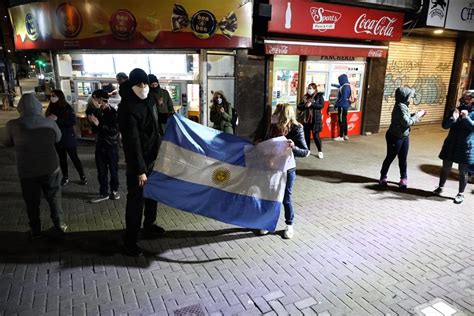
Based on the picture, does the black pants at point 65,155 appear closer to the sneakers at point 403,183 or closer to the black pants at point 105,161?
the black pants at point 105,161

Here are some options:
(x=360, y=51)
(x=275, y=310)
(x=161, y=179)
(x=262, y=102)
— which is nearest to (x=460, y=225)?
(x=275, y=310)

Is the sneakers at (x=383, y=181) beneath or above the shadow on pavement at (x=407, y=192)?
above

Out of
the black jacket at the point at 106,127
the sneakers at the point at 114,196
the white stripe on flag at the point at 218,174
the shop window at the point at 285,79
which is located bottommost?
the sneakers at the point at 114,196

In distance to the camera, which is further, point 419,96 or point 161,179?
point 419,96

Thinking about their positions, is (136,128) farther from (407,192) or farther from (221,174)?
(407,192)

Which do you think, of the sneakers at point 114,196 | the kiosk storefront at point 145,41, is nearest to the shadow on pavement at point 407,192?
the kiosk storefront at point 145,41

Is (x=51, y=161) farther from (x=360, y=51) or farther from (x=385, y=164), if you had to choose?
(x=360, y=51)

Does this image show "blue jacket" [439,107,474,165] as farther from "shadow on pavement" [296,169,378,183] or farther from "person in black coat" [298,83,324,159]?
"person in black coat" [298,83,324,159]

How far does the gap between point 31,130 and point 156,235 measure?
84.6 inches

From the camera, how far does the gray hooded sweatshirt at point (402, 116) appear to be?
6.72m

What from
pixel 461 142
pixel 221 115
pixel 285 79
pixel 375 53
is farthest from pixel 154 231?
pixel 375 53

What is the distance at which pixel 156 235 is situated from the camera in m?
Answer: 5.12

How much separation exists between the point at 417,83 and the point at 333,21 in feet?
18.6

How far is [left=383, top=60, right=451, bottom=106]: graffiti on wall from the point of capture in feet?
42.8
